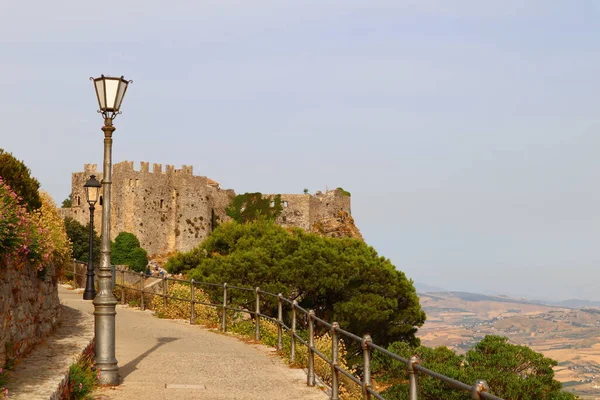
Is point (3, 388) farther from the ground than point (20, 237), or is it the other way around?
point (20, 237)

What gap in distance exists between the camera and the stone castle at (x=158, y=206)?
215ft

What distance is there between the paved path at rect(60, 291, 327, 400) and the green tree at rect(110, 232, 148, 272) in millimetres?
45718

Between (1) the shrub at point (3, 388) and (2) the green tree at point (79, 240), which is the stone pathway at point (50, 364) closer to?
(1) the shrub at point (3, 388)

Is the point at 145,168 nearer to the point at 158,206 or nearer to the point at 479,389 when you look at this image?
the point at 158,206

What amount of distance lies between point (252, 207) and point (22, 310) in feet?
210

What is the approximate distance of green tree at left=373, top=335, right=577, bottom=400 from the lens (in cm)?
2331

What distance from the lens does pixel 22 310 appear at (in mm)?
9852

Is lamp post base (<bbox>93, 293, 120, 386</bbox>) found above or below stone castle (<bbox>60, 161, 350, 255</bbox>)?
below

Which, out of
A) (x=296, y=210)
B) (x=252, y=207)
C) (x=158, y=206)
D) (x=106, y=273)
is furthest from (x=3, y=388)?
(x=296, y=210)

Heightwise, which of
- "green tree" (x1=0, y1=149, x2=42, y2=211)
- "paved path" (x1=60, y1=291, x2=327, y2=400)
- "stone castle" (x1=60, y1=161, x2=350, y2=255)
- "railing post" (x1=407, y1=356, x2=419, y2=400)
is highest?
"stone castle" (x1=60, y1=161, x2=350, y2=255)

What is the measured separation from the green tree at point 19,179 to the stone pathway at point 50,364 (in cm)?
216

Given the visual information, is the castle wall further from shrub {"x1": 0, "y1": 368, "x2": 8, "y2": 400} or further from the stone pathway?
shrub {"x1": 0, "y1": 368, "x2": 8, "y2": 400}

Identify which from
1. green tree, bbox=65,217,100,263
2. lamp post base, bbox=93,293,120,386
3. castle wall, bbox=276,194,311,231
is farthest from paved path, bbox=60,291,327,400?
castle wall, bbox=276,194,311,231

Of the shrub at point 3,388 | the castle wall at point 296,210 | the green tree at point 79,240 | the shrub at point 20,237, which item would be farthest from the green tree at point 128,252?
the shrub at point 3,388
